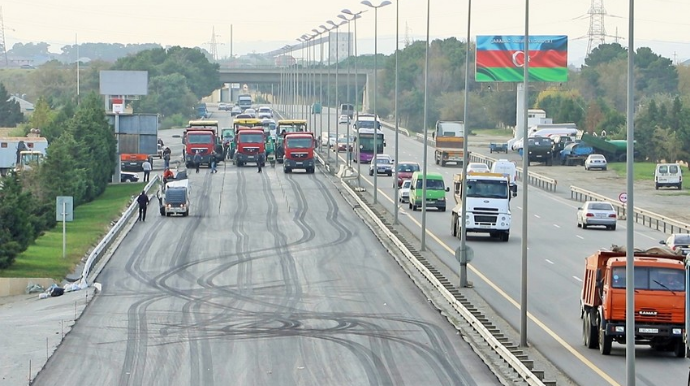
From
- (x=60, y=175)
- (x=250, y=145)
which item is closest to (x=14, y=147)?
(x=250, y=145)

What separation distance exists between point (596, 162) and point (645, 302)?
7951cm

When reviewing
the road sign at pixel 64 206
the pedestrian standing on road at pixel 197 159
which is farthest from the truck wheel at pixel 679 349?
the pedestrian standing on road at pixel 197 159

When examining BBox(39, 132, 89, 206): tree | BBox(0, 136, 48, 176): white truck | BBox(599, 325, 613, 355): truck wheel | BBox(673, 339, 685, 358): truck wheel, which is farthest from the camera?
BBox(0, 136, 48, 176): white truck

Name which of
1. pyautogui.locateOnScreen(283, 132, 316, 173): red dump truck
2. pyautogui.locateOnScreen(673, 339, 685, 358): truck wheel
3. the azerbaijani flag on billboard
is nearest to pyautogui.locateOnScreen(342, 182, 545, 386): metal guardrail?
pyautogui.locateOnScreen(673, 339, 685, 358): truck wheel

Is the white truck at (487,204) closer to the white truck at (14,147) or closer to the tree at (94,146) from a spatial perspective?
the tree at (94,146)

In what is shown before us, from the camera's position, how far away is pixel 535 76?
126 m

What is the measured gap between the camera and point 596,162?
352 feet

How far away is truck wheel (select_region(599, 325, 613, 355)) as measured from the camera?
29.4 meters

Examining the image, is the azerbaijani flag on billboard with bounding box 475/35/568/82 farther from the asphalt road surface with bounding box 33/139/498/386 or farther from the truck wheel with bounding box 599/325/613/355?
the truck wheel with bounding box 599/325/613/355

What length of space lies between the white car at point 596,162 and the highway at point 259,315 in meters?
46.2

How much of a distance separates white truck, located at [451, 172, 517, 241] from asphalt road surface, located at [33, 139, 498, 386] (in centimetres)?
388

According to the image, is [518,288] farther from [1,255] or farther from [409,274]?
[1,255]

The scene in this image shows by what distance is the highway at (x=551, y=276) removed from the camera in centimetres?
2823

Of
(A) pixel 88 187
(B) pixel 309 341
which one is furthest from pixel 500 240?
(A) pixel 88 187
